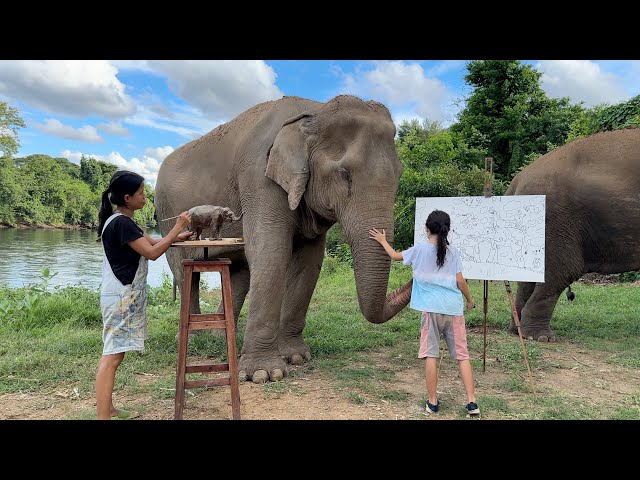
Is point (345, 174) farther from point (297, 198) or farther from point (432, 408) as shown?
point (432, 408)

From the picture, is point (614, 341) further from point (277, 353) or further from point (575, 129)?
point (575, 129)

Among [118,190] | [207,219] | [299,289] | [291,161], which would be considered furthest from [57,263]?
[118,190]

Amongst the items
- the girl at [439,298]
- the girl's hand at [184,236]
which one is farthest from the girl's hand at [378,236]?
the girl's hand at [184,236]

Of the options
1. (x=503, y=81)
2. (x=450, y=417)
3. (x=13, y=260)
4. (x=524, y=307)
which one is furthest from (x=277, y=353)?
(x=13, y=260)

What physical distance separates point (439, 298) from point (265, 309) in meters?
1.56

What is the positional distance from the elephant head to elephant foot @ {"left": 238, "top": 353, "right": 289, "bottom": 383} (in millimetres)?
979

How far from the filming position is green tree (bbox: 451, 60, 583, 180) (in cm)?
1797

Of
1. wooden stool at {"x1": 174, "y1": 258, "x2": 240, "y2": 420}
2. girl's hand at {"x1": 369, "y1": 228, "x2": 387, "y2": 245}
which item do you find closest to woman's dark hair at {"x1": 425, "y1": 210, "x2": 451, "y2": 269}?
girl's hand at {"x1": 369, "y1": 228, "x2": 387, "y2": 245}

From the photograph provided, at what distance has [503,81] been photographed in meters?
18.6

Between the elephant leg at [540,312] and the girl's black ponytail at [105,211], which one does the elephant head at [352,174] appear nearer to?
the girl's black ponytail at [105,211]

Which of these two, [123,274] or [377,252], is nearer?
[123,274]

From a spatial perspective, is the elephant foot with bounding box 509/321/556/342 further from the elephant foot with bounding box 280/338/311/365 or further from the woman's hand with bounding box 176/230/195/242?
the woman's hand with bounding box 176/230/195/242

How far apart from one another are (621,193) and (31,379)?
6.44 m

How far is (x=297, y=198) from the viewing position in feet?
13.9
